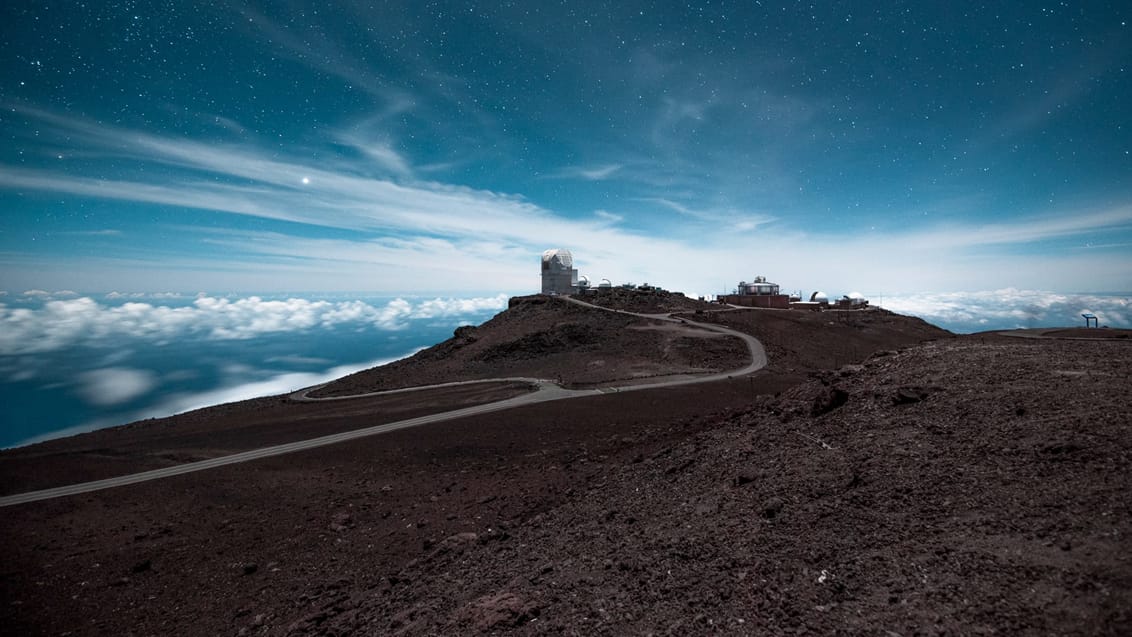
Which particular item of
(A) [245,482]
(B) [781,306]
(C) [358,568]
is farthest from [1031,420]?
(B) [781,306]

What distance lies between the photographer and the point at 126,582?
32.7 ft

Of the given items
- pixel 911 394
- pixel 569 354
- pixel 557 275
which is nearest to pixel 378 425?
pixel 569 354

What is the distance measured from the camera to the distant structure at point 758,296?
63.1 metres

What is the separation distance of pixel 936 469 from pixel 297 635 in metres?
9.84

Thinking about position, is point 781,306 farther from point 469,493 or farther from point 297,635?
point 297,635

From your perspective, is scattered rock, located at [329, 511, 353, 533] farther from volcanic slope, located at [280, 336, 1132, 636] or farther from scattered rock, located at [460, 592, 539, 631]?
scattered rock, located at [460, 592, 539, 631]

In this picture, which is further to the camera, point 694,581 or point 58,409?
point 58,409

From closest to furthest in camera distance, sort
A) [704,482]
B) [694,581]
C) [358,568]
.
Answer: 1. [694,581]
2. [704,482]
3. [358,568]

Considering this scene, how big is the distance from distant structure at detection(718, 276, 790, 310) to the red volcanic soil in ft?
174

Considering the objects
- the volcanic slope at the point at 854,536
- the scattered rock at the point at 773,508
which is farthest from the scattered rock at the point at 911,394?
the scattered rock at the point at 773,508

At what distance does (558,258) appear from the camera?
7381 centimetres

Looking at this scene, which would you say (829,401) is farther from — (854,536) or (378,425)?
(378,425)

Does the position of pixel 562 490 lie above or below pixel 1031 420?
below

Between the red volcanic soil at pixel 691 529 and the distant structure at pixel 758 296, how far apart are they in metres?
52.9
